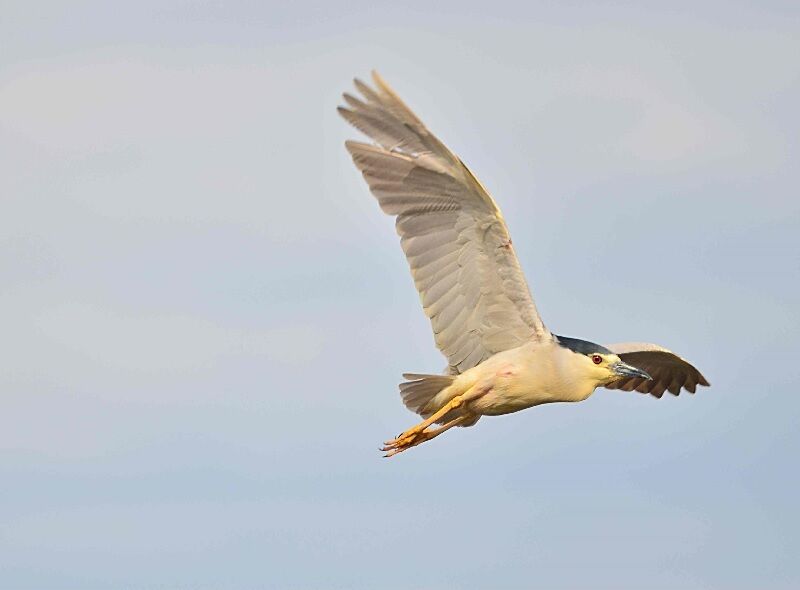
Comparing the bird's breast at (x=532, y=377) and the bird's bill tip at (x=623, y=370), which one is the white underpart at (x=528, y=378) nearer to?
the bird's breast at (x=532, y=377)

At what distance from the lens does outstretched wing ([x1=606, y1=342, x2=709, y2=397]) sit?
20445mm

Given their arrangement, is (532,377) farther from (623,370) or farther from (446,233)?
(446,233)

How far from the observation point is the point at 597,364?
1731 cm

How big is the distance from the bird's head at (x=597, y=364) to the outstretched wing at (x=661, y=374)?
2.58 meters

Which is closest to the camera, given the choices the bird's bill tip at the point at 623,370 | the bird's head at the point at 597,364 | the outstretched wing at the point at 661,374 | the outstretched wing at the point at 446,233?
the outstretched wing at the point at 446,233

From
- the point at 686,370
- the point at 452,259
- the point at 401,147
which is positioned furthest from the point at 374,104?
the point at 686,370

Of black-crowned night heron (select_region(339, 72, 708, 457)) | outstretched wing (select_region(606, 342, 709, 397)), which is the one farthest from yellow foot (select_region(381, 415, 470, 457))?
outstretched wing (select_region(606, 342, 709, 397))

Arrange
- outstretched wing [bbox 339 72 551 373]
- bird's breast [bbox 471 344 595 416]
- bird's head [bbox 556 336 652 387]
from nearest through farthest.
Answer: outstretched wing [bbox 339 72 551 373], bird's breast [bbox 471 344 595 416], bird's head [bbox 556 336 652 387]

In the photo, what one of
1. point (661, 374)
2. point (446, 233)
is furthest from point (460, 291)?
point (661, 374)

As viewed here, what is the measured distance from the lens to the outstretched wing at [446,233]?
1627cm

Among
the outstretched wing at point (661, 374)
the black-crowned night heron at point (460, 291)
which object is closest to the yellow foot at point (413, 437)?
the black-crowned night heron at point (460, 291)

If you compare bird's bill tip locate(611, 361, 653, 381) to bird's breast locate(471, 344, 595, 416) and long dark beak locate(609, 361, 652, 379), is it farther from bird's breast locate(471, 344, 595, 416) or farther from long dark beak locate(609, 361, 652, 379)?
bird's breast locate(471, 344, 595, 416)

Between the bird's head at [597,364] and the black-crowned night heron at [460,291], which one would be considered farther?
the bird's head at [597,364]

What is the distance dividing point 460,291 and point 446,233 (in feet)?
2.33
